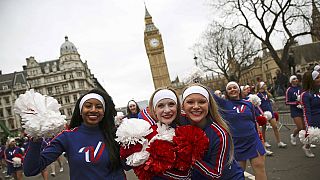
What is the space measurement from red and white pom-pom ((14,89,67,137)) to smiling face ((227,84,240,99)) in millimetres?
2998

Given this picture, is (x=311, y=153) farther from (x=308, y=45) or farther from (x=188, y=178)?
(x=308, y=45)

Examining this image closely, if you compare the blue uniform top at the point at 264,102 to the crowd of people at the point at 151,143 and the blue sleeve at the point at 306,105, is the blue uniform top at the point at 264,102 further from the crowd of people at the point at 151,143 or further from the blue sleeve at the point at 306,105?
the crowd of people at the point at 151,143

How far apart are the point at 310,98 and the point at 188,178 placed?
3.70 metres

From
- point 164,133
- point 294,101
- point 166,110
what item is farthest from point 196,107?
point 294,101

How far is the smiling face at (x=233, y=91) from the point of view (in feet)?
15.9

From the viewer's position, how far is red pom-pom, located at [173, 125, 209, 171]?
2312mm

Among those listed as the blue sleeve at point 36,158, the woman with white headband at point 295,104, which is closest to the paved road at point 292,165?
the woman with white headband at point 295,104

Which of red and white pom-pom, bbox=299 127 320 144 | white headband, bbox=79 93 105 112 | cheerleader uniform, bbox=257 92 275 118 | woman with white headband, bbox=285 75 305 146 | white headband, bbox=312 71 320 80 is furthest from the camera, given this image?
cheerleader uniform, bbox=257 92 275 118

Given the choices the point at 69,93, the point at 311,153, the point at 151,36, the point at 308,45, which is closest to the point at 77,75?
the point at 69,93

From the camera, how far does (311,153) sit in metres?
6.74

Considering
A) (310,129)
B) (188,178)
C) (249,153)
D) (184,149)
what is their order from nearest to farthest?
1. (184,149)
2. (188,178)
3. (249,153)
4. (310,129)

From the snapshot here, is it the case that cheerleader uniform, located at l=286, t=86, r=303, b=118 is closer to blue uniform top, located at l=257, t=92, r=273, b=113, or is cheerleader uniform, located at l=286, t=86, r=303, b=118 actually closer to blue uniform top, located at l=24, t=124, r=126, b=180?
blue uniform top, located at l=257, t=92, r=273, b=113

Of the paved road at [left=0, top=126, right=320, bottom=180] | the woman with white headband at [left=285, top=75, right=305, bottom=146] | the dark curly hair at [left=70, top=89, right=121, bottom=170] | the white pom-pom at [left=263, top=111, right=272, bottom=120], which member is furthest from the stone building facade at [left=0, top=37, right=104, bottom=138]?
the dark curly hair at [left=70, top=89, right=121, bottom=170]

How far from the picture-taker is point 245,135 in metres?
4.36
